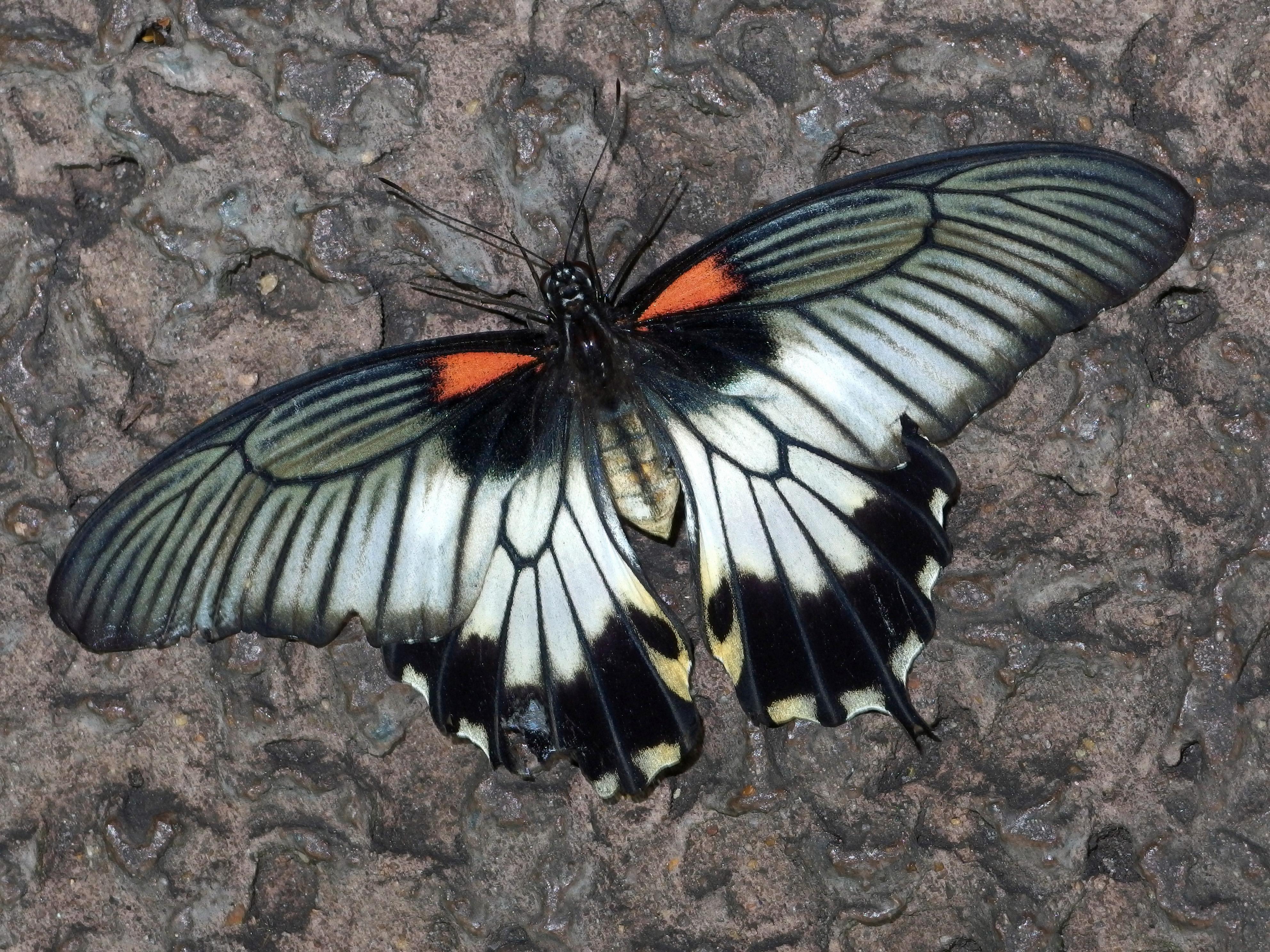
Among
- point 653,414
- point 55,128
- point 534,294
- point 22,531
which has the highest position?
point 55,128

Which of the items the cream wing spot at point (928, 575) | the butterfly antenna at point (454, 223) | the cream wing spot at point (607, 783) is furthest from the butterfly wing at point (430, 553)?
the cream wing spot at point (928, 575)

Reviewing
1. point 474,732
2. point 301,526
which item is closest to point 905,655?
point 474,732

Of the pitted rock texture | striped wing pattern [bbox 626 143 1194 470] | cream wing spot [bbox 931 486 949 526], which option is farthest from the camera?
the pitted rock texture

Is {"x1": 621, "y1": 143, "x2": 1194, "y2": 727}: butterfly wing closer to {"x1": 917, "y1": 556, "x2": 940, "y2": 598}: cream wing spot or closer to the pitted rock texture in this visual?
{"x1": 917, "y1": 556, "x2": 940, "y2": 598}: cream wing spot

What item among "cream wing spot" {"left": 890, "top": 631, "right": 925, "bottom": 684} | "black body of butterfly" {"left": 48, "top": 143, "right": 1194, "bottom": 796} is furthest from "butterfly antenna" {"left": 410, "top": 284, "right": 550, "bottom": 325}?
"cream wing spot" {"left": 890, "top": 631, "right": 925, "bottom": 684}

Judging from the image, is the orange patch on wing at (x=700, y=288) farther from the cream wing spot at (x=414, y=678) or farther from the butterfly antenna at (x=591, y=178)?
the cream wing spot at (x=414, y=678)

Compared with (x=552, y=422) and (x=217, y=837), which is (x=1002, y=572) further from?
(x=217, y=837)

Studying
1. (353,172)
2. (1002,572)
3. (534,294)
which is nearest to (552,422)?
(534,294)
